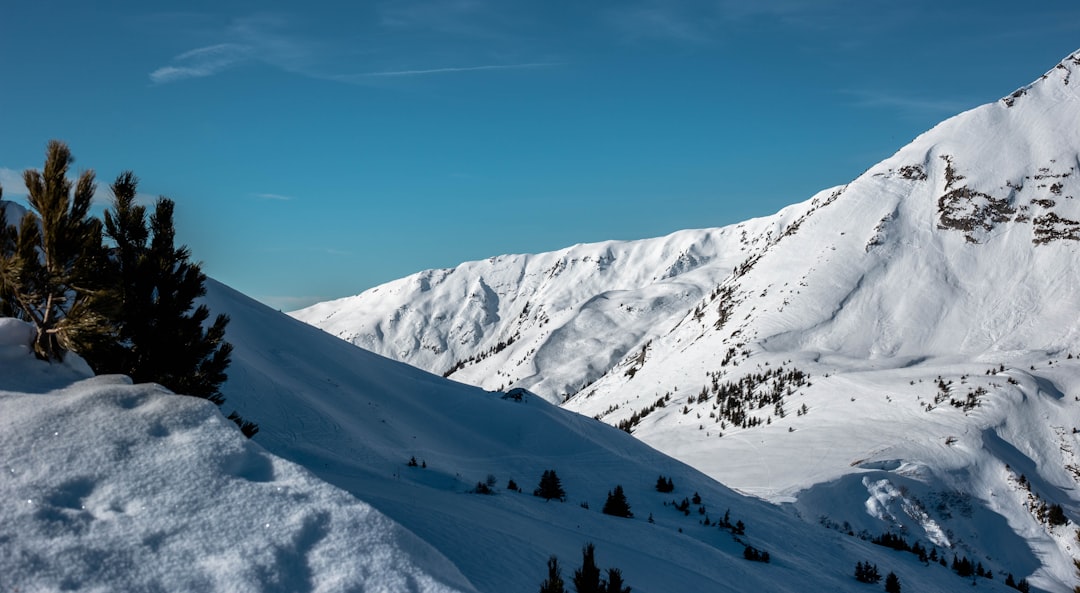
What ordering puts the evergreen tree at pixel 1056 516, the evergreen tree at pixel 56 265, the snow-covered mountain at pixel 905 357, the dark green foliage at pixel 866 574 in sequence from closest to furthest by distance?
the evergreen tree at pixel 56 265, the dark green foliage at pixel 866 574, the snow-covered mountain at pixel 905 357, the evergreen tree at pixel 1056 516

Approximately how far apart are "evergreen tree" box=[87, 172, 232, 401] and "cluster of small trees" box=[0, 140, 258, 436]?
0.01m

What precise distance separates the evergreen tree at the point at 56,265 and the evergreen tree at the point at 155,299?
235cm

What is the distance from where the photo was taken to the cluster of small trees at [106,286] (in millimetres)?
7793

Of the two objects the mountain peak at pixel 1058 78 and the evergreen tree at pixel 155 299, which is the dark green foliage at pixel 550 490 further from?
the mountain peak at pixel 1058 78

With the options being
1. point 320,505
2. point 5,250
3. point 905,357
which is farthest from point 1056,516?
point 5,250

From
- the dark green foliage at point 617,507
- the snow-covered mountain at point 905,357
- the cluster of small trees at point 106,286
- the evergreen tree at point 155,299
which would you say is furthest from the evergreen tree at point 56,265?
the snow-covered mountain at point 905,357

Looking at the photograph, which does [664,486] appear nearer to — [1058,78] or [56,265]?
[56,265]

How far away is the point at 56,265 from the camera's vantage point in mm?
7906

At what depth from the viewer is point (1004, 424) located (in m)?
38.9

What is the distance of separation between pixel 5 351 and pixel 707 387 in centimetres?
5393

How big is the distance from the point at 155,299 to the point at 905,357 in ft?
193

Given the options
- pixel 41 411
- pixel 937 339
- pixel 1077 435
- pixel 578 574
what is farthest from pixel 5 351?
pixel 937 339

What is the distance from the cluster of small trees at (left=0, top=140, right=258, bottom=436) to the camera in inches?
307

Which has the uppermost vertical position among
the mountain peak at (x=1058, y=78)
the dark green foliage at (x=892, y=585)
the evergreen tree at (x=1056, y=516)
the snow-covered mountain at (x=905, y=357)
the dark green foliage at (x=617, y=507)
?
the mountain peak at (x=1058, y=78)
